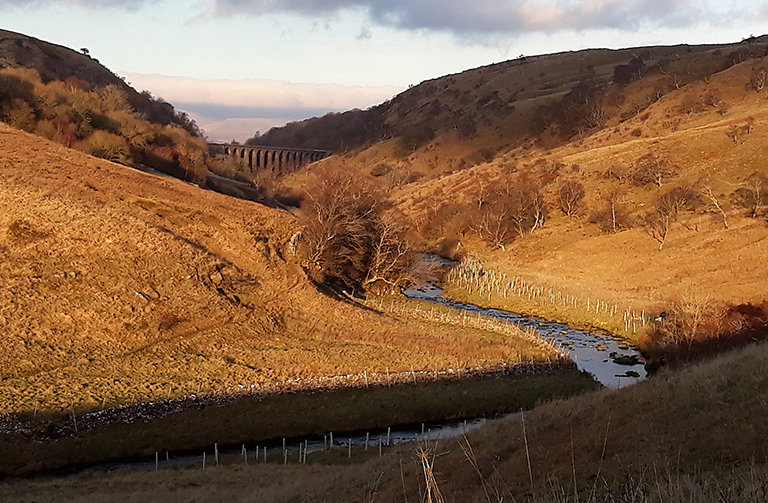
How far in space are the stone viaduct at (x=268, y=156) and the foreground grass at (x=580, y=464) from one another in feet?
488

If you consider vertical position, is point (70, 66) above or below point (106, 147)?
above

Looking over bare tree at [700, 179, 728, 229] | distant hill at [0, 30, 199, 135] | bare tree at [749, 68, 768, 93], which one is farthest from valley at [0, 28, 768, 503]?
distant hill at [0, 30, 199, 135]

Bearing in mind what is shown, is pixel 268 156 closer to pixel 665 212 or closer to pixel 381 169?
pixel 381 169

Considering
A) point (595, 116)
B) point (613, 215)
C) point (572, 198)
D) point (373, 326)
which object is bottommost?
point (373, 326)

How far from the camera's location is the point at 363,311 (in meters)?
43.0

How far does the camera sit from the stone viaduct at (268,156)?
561 feet

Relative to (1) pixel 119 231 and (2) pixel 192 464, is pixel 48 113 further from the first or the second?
(2) pixel 192 464

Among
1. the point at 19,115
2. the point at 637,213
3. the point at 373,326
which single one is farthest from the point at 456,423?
the point at 19,115

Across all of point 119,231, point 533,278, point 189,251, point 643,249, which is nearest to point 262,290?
point 189,251

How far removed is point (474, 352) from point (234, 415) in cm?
1461

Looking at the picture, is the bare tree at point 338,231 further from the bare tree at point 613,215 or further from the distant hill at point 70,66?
the distant hill at point 70,66

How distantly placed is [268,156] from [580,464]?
7058 inches

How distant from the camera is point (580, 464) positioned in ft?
41.7

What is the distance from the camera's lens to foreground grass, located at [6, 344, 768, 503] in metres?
10.2
